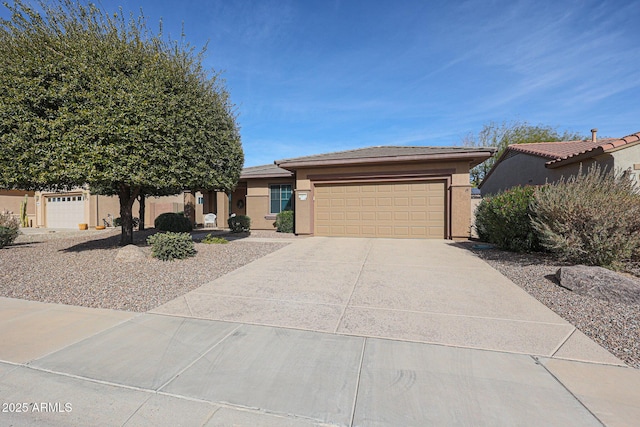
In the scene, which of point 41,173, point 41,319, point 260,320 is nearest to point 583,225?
point 260,320

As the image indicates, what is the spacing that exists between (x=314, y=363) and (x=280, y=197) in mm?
14308

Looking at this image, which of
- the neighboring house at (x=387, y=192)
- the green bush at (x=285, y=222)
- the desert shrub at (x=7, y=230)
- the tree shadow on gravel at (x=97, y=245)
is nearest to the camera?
the tree shadow on gravel at (x=97, y=245)

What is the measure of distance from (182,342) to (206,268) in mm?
3828

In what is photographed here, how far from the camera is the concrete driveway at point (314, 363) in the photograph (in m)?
2.31

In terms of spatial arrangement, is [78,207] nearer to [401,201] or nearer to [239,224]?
[239,224]

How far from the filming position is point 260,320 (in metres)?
4.08

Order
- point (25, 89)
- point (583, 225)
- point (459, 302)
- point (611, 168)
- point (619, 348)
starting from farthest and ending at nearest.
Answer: point (611, 168), point (25, 89), point (583, 225), point (459, 302), point (619, 348)

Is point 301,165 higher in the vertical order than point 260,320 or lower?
higher

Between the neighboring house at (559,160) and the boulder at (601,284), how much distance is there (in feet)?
12.1

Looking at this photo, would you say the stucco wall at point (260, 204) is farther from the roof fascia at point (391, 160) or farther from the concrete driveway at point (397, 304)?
the concrete driveway at point (397, 304)

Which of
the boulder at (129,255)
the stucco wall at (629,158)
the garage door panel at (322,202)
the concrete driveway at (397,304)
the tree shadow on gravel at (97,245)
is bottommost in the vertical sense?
the concrete driveway at (397,304)

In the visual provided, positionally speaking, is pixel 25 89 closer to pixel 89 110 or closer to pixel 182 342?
pixel 89 110

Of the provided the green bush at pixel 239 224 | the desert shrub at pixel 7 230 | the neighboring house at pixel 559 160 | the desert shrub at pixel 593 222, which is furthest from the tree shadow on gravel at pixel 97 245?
the neighboring house at pixel 559 160

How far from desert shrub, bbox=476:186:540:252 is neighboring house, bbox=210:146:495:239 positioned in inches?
83.7
